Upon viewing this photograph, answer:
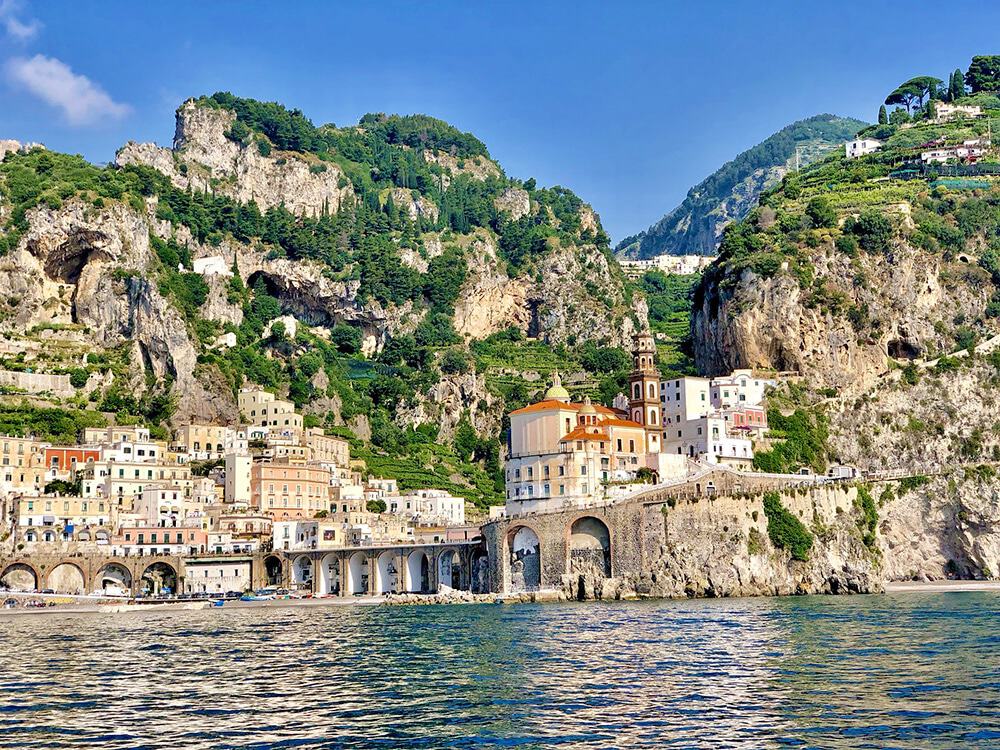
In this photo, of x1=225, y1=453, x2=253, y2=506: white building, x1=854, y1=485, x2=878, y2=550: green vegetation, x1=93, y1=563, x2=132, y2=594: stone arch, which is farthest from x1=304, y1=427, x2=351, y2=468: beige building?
x1=854, y1=485, x2=878, y2=550: green vegetation

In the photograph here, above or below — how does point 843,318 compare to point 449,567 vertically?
above

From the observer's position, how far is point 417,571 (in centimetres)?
9256

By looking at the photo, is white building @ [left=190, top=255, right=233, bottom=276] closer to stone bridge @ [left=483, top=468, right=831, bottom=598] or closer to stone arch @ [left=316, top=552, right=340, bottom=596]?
stone arch @ [left=316, top=552, right=340, bottom=596]

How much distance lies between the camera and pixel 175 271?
130875mm

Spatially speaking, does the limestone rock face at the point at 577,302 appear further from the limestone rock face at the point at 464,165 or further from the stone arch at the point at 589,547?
the stone arch at the point at 589,547

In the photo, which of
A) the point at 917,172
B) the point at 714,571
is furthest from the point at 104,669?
the point at 917,172

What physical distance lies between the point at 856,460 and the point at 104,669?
67386 mm

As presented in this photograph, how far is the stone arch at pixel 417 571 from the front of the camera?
91.8 metres

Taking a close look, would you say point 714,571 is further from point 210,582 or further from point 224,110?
point 224,110

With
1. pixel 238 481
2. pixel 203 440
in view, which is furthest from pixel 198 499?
pixel 203 440

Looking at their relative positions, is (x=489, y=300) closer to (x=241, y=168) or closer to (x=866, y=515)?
(x=241, y=168)

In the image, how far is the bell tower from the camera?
94.8m

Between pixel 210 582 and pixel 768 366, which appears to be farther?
pixel 768 366

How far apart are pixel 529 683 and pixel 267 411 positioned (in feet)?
276
